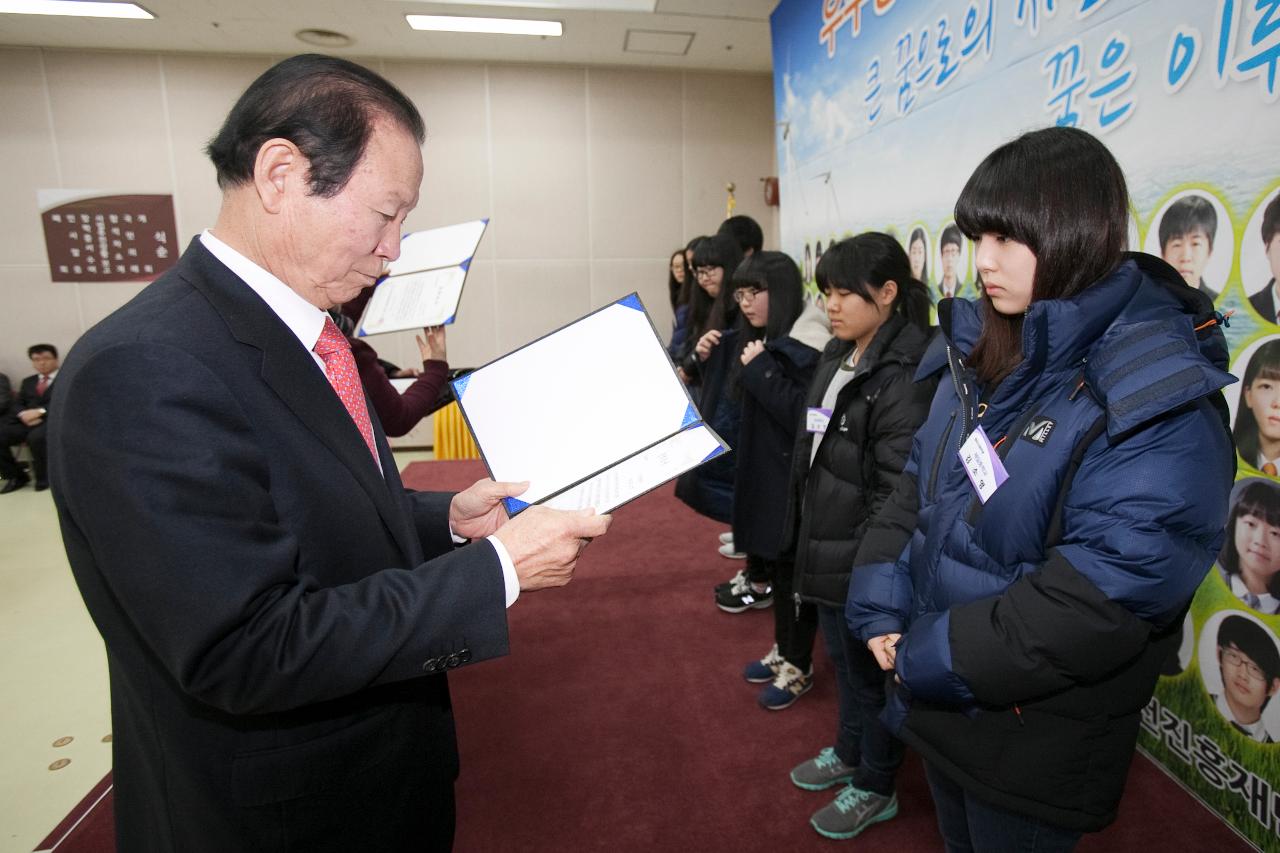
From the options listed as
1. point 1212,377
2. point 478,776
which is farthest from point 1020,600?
point 478,776

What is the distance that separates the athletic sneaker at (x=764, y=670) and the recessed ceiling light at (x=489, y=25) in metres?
4.68

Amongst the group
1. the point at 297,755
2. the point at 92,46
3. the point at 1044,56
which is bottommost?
the point at 297,755

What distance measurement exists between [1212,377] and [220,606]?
1.10 meters

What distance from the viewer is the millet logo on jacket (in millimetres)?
954

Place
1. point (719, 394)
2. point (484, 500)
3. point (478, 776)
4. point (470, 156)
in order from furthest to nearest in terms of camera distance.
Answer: point (470, 156), point (719, 394), point (478, 776), point (484, 500)

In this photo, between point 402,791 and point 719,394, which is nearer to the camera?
point 402,791

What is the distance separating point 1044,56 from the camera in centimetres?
207

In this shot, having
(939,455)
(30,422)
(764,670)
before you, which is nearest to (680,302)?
(764,670)

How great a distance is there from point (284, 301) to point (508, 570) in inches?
16.1

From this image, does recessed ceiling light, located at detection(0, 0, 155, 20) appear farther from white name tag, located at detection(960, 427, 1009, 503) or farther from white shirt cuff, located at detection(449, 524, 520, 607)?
white name tag, located at detection(960, 427, 1009, 503)

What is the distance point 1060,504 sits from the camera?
94cm

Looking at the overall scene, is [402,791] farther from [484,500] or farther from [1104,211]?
[1104,211]

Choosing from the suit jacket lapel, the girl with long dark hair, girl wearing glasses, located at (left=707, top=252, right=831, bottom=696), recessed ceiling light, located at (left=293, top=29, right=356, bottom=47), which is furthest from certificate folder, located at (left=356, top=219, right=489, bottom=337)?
recessed ceiling light, located at (left=293, top=29, right=356, bottom=47)

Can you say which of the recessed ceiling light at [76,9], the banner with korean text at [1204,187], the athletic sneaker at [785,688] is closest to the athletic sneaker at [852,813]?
the athletic sneaker at [785,688]
